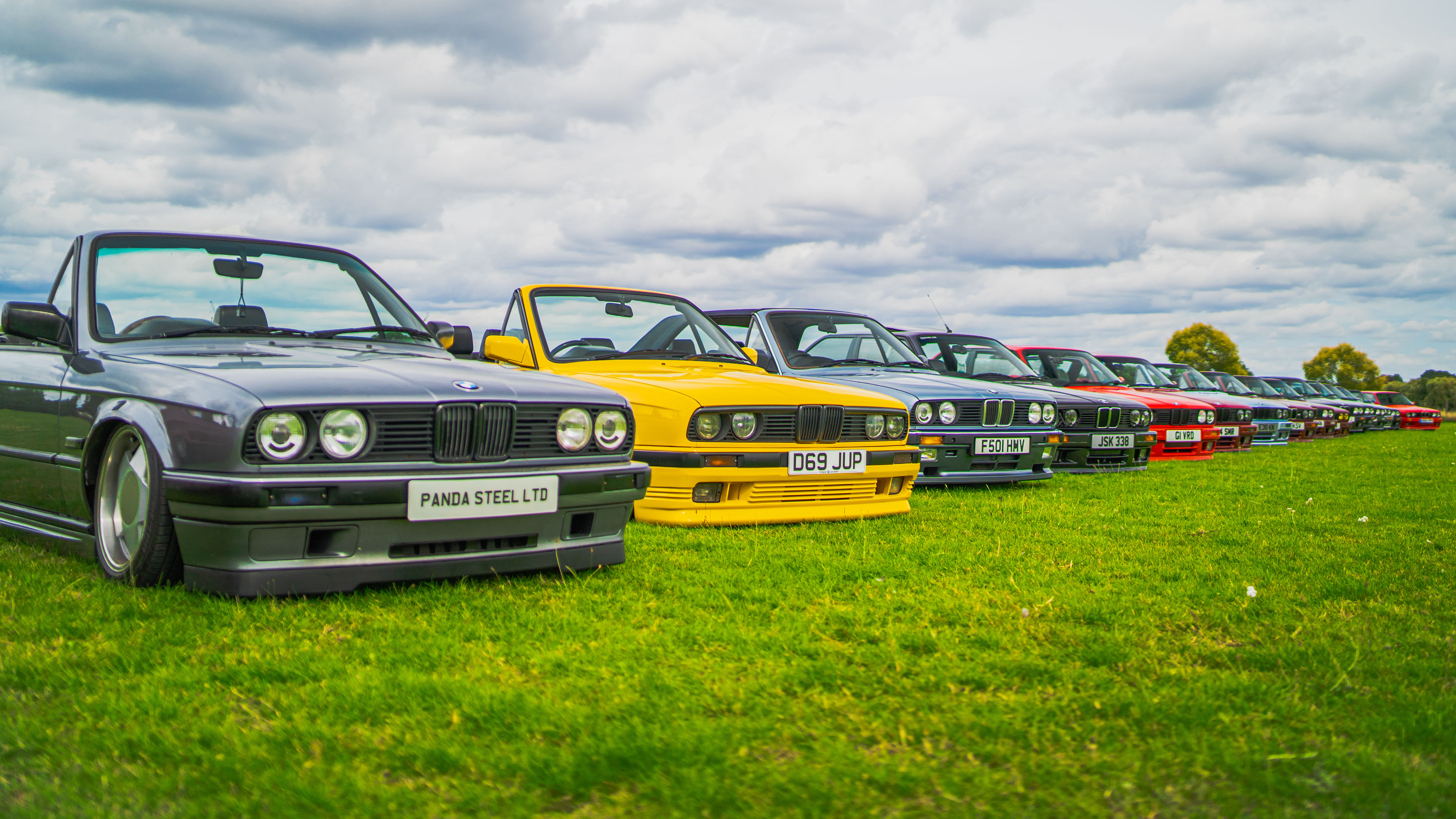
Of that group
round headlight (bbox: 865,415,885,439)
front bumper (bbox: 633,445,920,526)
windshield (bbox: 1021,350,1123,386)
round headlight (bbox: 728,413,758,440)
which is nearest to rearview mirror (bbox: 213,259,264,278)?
front bumper (bbox: 633,445,920,526)

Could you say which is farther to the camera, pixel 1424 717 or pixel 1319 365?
pixel 1319 365

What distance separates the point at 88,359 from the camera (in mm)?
4270

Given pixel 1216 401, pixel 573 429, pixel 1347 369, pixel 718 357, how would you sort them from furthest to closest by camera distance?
1. pixel 1347 369
2. pixel 1216 401
3. pixel 718 357
4. pixel 573 429

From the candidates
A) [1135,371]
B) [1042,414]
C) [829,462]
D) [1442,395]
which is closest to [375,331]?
[829,462]

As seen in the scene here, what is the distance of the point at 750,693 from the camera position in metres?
2.73

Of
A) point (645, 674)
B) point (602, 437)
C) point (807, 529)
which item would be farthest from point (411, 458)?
point (807, 529)

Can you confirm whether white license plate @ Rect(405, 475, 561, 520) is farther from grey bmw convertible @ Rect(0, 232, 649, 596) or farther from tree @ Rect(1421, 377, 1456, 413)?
tree @ Rect(1421, 377, 1456, 413)

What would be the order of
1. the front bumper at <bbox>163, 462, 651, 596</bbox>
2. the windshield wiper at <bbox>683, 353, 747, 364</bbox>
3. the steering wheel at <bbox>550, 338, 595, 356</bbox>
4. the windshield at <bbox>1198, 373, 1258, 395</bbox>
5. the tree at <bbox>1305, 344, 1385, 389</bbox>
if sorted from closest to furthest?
the front bumper at <bbox>163, 462, 651, 596</bbox> < the steering wheel at <bbox>550, 338, 595, 356</bbox> < the windshield wiper at <bbox>683, 353, 747, 364</bbox> < the windshield at <bbox>1198, 373, 1258, 395</bbox> < the tree at <bbox>1305, 344, 1385, 389</bbox>

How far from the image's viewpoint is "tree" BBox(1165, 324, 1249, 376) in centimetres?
7825

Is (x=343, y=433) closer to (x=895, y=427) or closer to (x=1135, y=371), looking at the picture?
(x=895, y=427)

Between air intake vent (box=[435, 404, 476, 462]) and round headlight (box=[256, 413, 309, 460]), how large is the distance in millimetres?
438

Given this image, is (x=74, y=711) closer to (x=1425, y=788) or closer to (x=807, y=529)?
(x=1425, y=788)

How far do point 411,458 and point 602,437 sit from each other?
85 centimetres

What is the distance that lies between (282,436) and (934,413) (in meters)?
5.48
